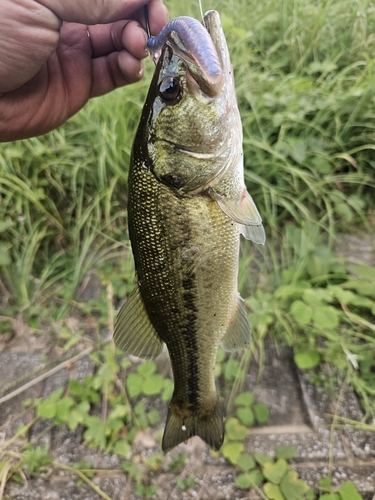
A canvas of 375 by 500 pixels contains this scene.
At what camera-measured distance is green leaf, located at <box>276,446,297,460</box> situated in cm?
175

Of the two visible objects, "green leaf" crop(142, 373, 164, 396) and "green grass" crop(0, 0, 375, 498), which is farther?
"green grass" crop(0, 0, 375, 498)

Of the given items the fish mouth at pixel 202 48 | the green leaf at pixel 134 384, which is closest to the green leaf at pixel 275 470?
the green leaf at pixel 134 384

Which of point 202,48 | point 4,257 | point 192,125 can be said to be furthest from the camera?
point 4,257

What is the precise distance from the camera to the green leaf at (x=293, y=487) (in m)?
1.62

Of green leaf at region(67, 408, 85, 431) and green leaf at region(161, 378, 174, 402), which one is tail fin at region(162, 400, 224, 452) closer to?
green leaf at region(161, 378, 174, 402)

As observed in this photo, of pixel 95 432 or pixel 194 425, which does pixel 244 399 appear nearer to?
pixel 194 425

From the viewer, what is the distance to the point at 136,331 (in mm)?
1331

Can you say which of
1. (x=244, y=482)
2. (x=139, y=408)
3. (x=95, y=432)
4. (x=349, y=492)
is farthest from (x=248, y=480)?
(x=95, y=432)

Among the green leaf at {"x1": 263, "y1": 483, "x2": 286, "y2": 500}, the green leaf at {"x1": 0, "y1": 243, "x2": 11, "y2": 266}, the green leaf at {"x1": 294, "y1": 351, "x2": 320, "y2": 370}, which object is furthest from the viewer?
the green leaf at {"x1": 0, "y1": 243, "x2": 11, "y2": 266}

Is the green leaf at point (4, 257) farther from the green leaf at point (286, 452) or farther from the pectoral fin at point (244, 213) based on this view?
the green leaf at point (286, 452)

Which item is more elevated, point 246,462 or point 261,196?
point 261,196

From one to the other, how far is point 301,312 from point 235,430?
→ 0.75 metres

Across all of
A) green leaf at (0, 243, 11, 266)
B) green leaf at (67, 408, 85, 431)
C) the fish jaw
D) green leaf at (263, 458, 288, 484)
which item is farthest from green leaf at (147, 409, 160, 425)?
green leaf at (0, 243, 11, 266)

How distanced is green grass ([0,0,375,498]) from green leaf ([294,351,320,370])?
0.09 m
